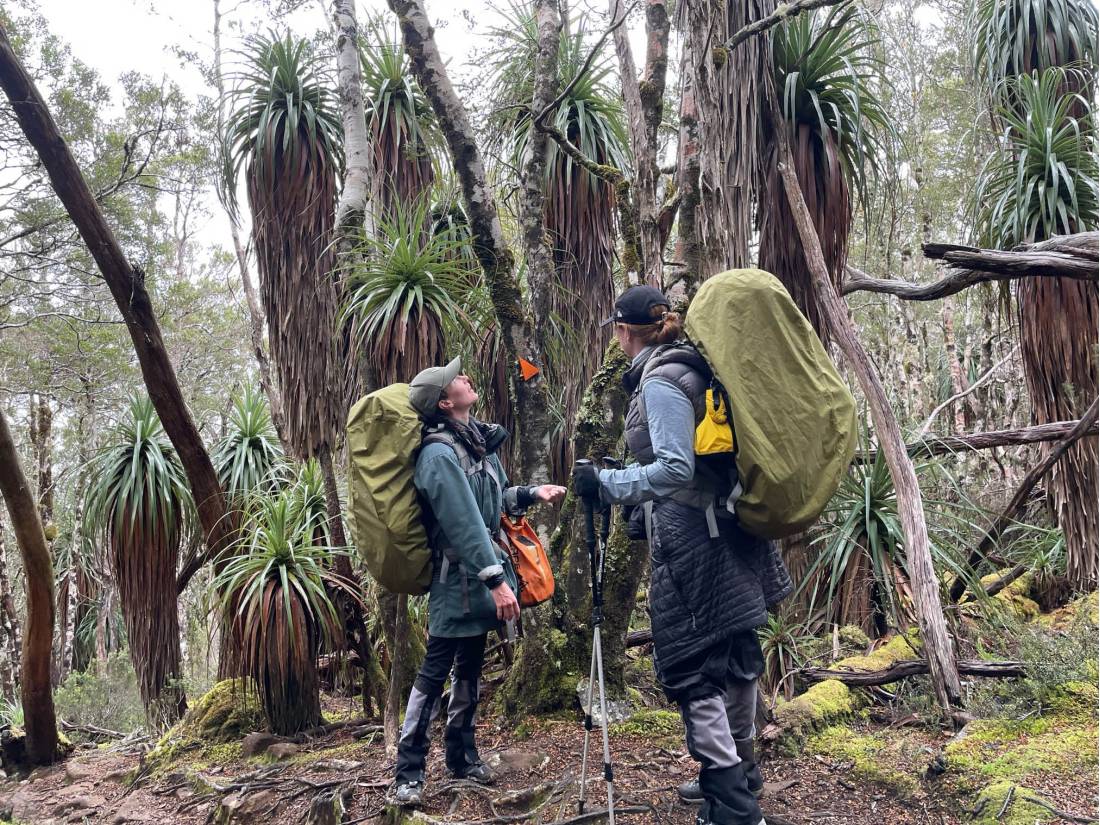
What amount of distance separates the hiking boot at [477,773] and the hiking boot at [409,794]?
0.23m

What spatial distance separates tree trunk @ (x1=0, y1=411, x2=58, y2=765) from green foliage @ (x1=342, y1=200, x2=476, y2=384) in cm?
316

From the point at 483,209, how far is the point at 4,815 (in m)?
4.69

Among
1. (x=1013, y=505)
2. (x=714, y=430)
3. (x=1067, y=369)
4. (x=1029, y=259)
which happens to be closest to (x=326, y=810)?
(x=714, y=430)

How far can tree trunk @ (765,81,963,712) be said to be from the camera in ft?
11.3

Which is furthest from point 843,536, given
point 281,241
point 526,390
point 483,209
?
point 281,241

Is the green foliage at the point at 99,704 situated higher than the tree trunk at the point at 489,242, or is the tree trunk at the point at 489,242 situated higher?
the tree trunk at the point at 489,242

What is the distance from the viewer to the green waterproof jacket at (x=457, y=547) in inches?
120

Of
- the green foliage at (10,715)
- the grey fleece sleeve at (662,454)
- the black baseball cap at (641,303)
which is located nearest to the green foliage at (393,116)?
the black baseball cap at (641,303)

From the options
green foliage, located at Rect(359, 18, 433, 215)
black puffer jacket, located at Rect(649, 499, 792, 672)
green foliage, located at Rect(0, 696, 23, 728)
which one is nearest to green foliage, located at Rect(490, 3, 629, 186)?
green foliage, located at Rect(359, 18, 433, 215)

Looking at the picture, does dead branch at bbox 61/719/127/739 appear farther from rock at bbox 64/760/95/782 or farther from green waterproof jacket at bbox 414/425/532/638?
green waterproof jacket at bbox 414/425/532/638

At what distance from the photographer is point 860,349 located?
13.4 ft

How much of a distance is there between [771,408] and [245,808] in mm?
3022

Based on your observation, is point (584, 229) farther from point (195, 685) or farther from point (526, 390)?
point (195, 685)

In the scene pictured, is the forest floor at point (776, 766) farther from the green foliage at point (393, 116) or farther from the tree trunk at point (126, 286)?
the green foliage at point (393, 116)
